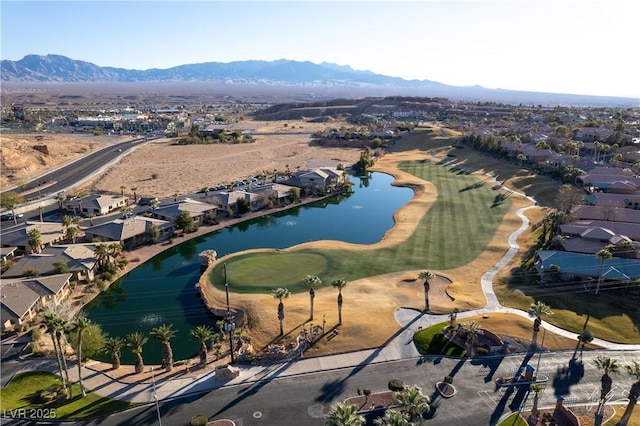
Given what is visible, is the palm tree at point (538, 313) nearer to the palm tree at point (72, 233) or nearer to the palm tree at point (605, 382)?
the palm tree at point (605, 382)

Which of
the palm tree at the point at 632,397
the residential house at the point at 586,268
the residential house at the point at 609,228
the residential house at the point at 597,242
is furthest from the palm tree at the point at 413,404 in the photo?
the residential house at the point at 609,228

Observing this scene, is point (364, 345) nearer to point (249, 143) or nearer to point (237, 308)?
point (237, 308)

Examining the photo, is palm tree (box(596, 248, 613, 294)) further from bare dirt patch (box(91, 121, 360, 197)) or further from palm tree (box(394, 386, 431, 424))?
bare dirt patch (box(91, 121, 360, 197))

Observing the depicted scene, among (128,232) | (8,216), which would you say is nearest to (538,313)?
(128,232)

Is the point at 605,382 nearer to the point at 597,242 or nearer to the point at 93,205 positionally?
the point at 597,242

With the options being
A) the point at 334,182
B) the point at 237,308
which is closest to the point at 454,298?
the point at 237,308
